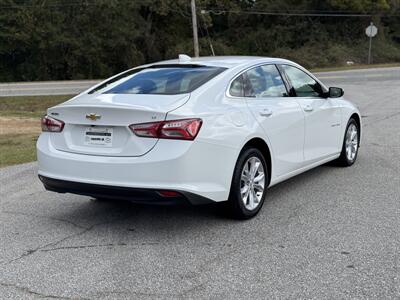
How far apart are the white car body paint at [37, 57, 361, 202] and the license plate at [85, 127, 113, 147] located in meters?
0.05

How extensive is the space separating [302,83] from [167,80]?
6.50 ft

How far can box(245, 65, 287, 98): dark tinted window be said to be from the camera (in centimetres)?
559

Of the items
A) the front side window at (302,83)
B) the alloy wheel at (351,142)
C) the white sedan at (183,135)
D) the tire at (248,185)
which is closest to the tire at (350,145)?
the alloy wheel at (351,142)

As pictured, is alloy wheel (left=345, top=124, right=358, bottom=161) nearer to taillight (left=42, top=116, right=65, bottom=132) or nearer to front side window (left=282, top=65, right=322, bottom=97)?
front side window (left=282, top=65, right=322, bottom=97)

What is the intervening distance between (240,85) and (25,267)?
2683 millimetres

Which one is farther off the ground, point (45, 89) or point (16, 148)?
point (16, 148)

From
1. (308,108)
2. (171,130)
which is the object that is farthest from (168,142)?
(308,108)

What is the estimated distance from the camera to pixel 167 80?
5.38m

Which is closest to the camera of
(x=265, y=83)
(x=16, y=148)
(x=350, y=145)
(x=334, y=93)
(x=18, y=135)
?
(x=265, y=83)

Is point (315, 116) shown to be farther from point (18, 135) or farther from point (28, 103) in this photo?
point (28, 103)

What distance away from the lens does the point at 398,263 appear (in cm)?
413

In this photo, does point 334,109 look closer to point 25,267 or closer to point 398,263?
point 398,263

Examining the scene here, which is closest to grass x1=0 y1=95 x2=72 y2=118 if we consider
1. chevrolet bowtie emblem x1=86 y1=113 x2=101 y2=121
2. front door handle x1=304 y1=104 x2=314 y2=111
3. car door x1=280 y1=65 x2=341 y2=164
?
car door x1=280 y1=65 x2=341 y2=164

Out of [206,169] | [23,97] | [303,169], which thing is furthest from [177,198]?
[23,97]
